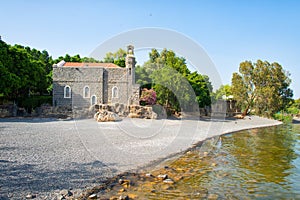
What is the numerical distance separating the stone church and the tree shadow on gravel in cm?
1976

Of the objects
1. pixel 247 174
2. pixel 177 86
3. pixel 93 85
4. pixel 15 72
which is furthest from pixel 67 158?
pixel 93 85

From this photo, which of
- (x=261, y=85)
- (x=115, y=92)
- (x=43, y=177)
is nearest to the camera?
(x=43, y=177)

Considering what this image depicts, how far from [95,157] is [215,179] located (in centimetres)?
445

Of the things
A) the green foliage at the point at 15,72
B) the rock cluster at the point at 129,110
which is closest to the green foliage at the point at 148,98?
the rock cluster at the point at 129,110

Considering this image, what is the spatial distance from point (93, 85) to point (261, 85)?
23429mm

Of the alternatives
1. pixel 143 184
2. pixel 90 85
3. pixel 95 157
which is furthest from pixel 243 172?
pixel 90 85

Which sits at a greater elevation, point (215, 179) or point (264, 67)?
point (264, 67)

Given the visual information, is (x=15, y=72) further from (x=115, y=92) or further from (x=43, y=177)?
(x=43, y=177)

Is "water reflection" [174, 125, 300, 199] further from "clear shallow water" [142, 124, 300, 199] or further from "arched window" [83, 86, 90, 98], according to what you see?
"arched window" [83, 86, 90, 98]

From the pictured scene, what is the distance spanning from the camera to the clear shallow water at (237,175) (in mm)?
6457

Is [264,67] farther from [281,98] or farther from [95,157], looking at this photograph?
[95,157]

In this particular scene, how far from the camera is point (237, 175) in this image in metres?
8.18

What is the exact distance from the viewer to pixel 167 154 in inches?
414

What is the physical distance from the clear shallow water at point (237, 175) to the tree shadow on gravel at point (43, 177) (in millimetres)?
1931
